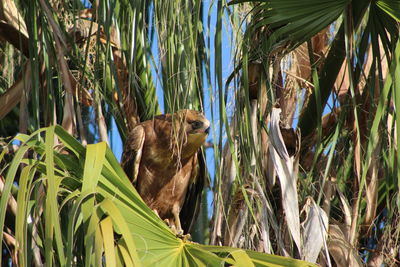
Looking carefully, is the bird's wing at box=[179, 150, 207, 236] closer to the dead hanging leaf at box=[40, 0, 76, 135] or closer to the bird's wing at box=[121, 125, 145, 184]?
the bird's wing at box=[121, 125, 145, 184]

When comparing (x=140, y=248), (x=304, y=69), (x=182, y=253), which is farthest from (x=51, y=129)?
(x=304, y=69)

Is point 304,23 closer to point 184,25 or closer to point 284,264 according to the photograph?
point 184,25

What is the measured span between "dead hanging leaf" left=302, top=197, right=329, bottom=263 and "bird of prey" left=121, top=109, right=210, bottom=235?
3.08 feet

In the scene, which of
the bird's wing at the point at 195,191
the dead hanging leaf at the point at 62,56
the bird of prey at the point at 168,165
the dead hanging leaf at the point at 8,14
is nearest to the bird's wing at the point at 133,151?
the bird of prey at the point at 168,165

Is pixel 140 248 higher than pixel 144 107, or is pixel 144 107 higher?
pixel 144 107

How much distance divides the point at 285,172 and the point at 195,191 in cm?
→ 118

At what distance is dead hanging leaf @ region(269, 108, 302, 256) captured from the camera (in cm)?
388

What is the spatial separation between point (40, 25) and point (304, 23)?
154 cm

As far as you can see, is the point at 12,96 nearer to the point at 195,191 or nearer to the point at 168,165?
the point at 168,165

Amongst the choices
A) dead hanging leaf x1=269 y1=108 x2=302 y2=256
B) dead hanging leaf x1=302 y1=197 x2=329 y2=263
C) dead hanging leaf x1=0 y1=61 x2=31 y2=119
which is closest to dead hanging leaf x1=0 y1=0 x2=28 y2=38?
dead hanging leaf x1=0 y1=61 x2=31 y2=119

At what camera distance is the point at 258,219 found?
386 centimetres

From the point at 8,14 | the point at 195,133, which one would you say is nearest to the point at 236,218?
the point at 195,133

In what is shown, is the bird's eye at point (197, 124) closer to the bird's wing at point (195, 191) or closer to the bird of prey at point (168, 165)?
the bird of prey at point (168, 165)

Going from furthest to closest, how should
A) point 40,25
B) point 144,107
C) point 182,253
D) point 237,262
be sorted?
point 144,107
point 40,25
point 182,253
point 237,262
